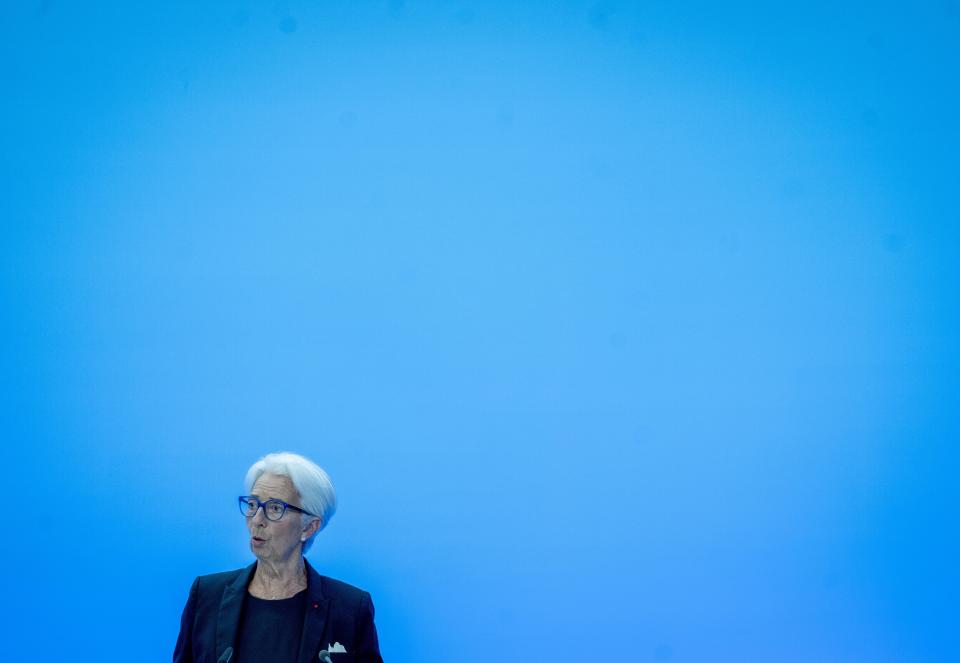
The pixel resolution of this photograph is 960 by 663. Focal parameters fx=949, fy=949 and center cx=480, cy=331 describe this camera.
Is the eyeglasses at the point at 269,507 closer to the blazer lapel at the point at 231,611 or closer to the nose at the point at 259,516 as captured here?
the nose at the point at 259,516

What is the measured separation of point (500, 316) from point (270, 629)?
108 centimetres

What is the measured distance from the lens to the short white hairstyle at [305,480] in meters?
2.47

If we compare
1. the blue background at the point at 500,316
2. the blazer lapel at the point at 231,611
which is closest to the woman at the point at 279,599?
the blazer lapel at the point at 231,611

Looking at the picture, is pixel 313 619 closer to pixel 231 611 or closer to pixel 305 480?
pixel 231 611

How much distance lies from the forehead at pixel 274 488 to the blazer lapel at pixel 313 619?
237mm

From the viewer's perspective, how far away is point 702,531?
276 centimetres

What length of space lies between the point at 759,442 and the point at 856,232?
0.71 meters

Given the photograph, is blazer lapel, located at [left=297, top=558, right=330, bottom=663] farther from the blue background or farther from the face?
the blue background

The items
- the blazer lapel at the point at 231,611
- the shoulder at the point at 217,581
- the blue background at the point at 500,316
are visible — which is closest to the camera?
the blazer lapel at the point at 231,611

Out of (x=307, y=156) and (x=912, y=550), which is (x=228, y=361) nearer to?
(x=307, y=156)

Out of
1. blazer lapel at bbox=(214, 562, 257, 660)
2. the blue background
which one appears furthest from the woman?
the blue background

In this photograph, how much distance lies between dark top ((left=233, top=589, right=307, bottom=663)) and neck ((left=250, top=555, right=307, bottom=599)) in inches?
A: 0.7

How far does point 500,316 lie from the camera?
2832 millimetres

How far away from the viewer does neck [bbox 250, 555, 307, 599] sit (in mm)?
2488
